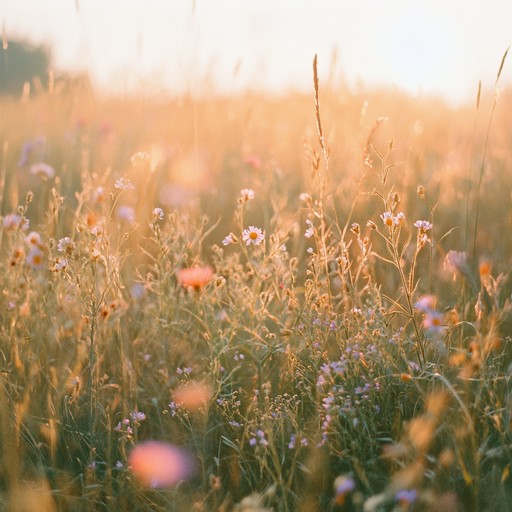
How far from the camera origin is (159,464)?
1.54 meters

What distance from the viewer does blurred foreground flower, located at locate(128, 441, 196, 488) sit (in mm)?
1477

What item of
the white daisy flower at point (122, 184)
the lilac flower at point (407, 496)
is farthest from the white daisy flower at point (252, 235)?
the lilac flower at point (407, 496)

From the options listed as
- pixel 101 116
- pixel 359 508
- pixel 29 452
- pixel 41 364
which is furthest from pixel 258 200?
pixel 101 116

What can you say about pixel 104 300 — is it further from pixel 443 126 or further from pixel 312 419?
pixel 443 126

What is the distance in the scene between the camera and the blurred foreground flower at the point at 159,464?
4.85ft

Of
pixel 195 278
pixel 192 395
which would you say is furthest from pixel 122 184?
pixel 192 395

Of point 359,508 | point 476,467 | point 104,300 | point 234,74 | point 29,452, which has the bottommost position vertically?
point 29,452

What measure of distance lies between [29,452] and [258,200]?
198 centimetres

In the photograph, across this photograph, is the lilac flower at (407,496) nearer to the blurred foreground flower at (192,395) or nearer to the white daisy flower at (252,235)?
the blurred foreground flower at (192,395)

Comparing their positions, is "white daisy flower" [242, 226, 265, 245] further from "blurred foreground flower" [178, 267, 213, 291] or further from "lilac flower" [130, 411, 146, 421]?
"lilac flower" [130, 411, 146, 421]

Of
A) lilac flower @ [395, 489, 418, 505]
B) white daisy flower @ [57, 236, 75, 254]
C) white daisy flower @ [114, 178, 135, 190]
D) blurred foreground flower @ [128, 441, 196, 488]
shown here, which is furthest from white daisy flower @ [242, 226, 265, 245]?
lilac flower @ [395, 489, 418, 505]

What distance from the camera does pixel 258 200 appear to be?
3.35 meters

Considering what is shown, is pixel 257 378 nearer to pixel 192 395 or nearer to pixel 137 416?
pixel 192 395

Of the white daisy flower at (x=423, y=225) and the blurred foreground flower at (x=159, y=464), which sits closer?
the blurred foreground flower at (x=159, y=464)
